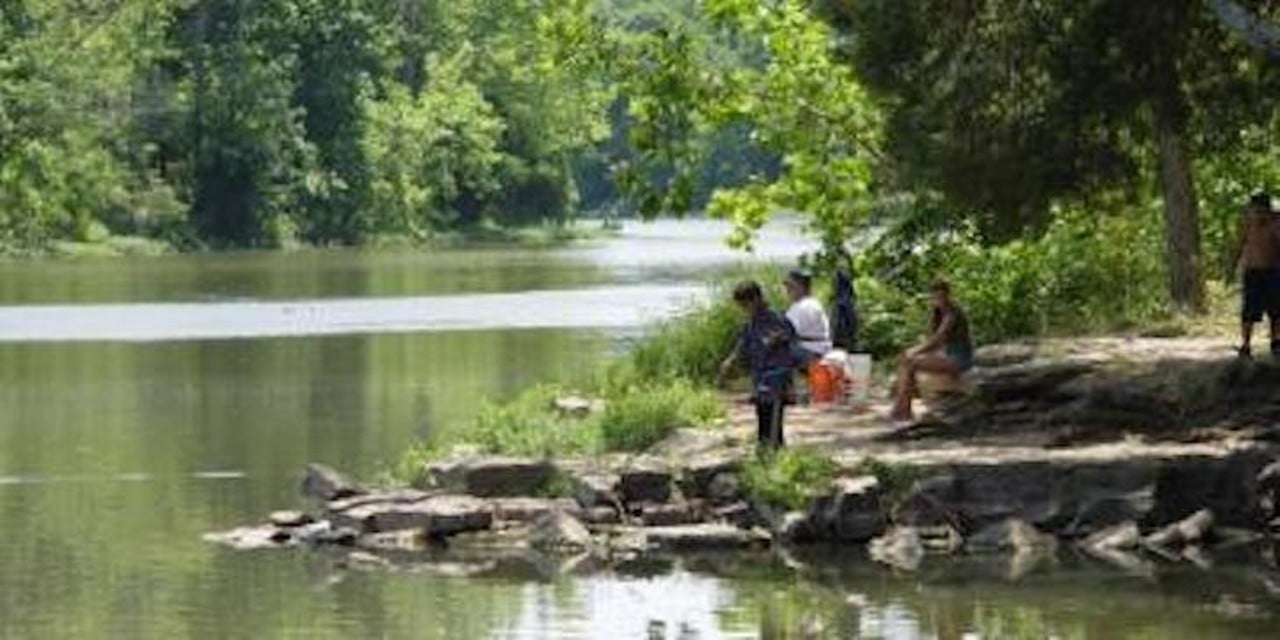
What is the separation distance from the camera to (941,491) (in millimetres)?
23531

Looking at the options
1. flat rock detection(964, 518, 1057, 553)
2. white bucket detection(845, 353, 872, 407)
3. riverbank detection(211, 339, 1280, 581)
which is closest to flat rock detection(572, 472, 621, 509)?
riverbank detection(211, 339, 1280, 581)

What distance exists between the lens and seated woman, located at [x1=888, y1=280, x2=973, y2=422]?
26.3m

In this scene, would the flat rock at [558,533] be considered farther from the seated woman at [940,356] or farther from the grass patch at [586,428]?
the seated woman at [940,356]

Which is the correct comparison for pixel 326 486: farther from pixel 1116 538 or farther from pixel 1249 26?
pixel 1249 26

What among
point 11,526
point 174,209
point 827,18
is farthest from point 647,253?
point 11,526

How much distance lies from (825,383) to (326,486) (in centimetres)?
524

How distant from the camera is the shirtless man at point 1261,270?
1038 inches

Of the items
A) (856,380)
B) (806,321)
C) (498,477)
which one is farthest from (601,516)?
(856,380)

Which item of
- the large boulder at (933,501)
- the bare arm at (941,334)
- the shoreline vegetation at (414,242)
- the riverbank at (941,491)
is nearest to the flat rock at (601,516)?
the riverbank at (941,491)

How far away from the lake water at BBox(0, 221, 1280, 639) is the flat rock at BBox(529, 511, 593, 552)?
2.86 feet

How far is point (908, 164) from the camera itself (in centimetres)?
3028

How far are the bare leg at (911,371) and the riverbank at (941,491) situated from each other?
0.42 meters

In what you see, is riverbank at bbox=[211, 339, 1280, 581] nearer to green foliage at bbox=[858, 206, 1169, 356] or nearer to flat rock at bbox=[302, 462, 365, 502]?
flat rock at bbox=[302, 462, 365, 502]

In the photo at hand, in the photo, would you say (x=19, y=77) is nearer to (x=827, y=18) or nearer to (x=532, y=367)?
(x=532, y=367)
